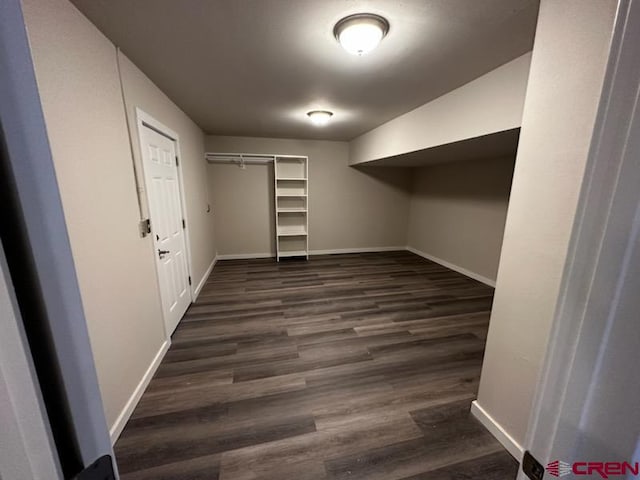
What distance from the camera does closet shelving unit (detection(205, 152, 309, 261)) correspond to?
455cm

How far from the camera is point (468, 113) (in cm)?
210

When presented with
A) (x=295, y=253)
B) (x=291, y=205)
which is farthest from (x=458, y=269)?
(x=291, y=205)

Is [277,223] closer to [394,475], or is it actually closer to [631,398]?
[394,475]

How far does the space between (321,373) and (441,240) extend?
3.68 meters

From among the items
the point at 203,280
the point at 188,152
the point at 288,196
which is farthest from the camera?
the point at 288,196

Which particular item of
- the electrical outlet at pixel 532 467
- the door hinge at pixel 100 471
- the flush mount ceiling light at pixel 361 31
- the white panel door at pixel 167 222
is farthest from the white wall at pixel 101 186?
the electrical outlet at pixel 532 467

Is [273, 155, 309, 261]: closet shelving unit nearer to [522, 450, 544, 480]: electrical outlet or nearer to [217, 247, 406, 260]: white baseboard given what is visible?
[217, 247, 406, 260]: white baseboard

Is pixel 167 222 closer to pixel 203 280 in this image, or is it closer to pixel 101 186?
pixel 101 186

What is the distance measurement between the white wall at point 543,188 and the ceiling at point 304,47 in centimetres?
47

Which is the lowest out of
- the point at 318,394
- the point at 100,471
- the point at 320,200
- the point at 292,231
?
the point at 318,394

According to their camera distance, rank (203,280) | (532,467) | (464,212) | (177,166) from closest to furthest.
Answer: (532,467) → (177,166) → (203,280) → (464,212)

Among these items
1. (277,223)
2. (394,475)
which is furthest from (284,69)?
(277,223)

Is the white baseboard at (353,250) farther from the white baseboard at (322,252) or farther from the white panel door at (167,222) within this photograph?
the white panel door at (167,222)

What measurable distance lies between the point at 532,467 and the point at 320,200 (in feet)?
15.8
